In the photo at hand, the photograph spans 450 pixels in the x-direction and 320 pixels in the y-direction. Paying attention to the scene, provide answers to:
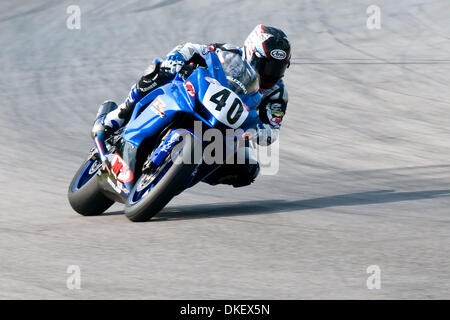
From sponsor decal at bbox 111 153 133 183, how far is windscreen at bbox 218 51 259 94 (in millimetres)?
1003

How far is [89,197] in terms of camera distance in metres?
6.96

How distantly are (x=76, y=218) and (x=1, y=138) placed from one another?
11.4ft

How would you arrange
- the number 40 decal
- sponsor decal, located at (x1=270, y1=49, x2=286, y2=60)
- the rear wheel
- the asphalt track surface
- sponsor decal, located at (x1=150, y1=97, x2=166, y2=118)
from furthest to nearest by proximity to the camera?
the rear wheel, sponsor decal, located at (x1=270, y1=49, x2=286, y2=60), sponsor decal, located at (x1=150, y1=97, x2=166, y2=118), the number 40 decal, the asphalt track surface

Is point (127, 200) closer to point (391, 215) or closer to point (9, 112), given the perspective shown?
point (391, 215)

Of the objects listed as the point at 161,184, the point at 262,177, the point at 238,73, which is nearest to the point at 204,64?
the point at 238,73

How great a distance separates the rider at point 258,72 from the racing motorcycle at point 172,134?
0.08 meters

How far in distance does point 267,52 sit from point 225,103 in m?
0.69

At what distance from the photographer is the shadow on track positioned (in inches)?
266

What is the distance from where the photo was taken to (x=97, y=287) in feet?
14.6

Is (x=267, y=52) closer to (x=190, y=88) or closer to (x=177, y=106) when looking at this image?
(x=190, y=88)

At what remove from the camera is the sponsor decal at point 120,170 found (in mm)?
6523

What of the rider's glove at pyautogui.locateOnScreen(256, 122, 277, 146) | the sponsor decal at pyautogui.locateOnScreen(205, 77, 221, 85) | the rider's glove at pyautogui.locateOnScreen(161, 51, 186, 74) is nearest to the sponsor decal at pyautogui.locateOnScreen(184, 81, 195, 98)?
the sponsor decal at pyautogui.locateOnScreen(205, 77, 221, 85)


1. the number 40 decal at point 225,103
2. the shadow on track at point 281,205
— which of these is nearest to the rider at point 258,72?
the shadow on track at point 281,205

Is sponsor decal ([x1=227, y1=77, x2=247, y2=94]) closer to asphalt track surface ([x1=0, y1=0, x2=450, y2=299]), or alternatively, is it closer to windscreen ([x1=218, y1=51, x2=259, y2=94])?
windscreen ([x1=218, y1=51, x2=259, y2=94])
